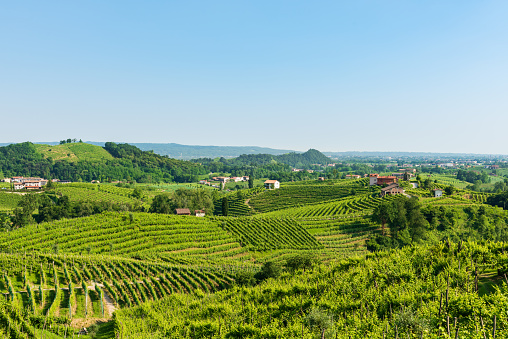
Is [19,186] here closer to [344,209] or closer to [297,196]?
[297,196]

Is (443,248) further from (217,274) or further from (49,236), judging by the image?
(49,236)

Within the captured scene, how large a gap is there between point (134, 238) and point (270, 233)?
28215 millimetres

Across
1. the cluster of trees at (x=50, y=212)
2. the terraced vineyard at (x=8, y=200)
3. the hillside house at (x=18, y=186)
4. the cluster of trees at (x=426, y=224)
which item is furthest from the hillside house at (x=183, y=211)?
the hillside house at (x=18, y=186)

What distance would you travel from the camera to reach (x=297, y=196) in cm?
12075

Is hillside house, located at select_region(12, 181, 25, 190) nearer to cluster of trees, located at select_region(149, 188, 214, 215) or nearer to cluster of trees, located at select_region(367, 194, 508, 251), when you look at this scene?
cluster of trees, located at select_region(149, 188, 214, 215)

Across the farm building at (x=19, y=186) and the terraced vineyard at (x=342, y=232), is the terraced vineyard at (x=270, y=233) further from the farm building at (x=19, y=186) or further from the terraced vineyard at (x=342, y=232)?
the farm building at (x=19, y=186)

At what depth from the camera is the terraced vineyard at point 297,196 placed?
110312 mm

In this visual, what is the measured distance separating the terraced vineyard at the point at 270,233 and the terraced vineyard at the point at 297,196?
116 feet

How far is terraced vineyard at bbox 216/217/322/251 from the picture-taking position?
204 ft

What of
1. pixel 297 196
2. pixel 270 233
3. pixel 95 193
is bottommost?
pixel 270 233

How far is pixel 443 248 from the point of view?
89.2ft

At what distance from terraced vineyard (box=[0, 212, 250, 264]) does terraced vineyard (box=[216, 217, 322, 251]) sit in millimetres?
2967

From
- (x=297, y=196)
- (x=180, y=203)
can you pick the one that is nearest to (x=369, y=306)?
(x=180, y=203)

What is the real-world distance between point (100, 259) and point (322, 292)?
3003 cm
